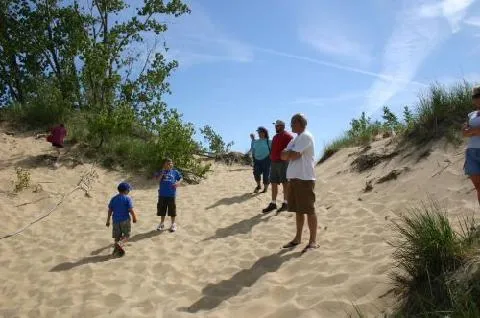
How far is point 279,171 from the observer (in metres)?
8.77

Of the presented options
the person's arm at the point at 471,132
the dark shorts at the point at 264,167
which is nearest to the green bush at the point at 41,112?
the dark shorts at the point at 264,167

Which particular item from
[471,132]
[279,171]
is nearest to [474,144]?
[471,132]

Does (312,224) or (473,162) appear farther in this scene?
(312,224)

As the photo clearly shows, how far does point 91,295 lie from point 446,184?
5330mm

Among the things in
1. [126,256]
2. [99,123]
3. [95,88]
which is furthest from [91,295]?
[95,88]

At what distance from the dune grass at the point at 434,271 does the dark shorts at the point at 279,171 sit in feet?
15.2

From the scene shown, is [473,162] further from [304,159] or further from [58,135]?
[58,135]

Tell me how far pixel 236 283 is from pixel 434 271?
237 centimetres

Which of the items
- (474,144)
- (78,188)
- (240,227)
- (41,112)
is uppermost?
(41,112)

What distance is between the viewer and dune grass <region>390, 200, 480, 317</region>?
343 centimetres

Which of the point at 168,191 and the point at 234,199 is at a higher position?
the point at 168,191

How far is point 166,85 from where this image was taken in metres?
19.6

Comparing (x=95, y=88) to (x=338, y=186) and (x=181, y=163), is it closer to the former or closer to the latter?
(x=181, y=163)

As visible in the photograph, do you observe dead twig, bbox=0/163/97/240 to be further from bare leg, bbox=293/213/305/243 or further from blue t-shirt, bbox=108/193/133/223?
bare leg, bbox=293/213/305/243
